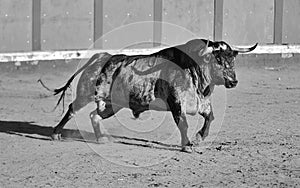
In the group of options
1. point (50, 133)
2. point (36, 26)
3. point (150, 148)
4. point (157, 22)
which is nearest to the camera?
point (150, 148)

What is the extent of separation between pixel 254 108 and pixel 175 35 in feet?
16.8

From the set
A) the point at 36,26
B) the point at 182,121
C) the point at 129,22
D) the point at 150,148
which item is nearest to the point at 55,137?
the point at 150,148

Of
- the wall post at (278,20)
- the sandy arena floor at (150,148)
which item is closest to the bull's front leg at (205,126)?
the sandy arena floor at (150,148)

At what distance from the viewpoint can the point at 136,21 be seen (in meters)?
16.5

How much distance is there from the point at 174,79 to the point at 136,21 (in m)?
7.46

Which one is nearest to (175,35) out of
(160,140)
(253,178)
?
(160,140)

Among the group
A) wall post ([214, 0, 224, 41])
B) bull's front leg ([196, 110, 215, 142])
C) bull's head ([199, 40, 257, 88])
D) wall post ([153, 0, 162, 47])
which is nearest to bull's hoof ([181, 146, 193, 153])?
bull's front leg ([196, 110, 215, 142])

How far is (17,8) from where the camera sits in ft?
50.4

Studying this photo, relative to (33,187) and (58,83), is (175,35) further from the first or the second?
(33,187)

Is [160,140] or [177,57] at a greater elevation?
[177,57]

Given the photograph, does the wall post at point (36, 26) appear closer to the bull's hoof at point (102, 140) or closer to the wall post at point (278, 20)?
the wall post at point (278, 20)

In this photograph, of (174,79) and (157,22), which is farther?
(157,22)

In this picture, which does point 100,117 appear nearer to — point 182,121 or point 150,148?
point 150,148

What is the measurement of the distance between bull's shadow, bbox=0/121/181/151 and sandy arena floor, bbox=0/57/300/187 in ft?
0.04
